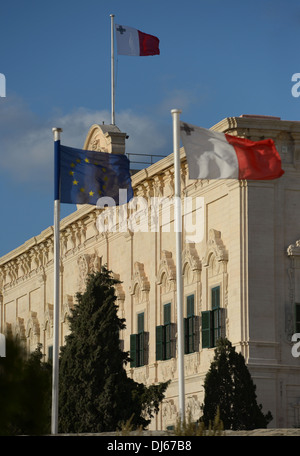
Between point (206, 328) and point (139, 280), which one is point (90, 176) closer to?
point (206, 328)

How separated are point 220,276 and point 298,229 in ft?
9.69

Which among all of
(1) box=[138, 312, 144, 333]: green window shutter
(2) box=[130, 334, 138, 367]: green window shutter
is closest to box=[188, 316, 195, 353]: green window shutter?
(1) box=[138, 312, 144, 333]: green window shutter

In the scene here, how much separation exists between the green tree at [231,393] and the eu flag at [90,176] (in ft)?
25.0

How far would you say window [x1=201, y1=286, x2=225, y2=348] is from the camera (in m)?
41.9

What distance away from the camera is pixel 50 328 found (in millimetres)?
59188

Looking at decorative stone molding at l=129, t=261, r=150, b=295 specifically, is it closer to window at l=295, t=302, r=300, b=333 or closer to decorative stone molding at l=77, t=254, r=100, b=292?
decorative stone molding at l=77, t=254, r=100, b=292

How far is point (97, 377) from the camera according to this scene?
38062mm

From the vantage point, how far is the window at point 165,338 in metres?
45.7

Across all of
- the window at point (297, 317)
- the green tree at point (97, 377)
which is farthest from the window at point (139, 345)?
the window at point (297, 317)

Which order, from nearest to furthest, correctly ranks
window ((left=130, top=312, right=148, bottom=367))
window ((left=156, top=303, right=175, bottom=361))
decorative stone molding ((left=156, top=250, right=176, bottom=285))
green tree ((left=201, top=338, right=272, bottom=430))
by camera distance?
green tree ((left=201, top=338, right=272, bottom=430)) → window ((left=156, top=303, right=175, bottom=361)) → decorative stone molding ((left=156, top=250, right=176, bottom=285)) → window ((left=130, top=312, right=148, bottom=367))

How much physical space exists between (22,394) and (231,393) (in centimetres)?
835

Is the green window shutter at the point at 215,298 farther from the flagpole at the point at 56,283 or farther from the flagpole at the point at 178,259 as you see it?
the flagpole at the point at 178,259

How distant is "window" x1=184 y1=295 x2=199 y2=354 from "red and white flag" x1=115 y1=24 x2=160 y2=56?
1149 centimetres

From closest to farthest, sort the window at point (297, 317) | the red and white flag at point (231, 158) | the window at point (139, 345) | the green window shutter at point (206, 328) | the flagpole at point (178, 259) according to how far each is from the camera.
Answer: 1. the flagpole at point (178, 259)
2. the red and white flag at point (231, 158)
3. the window at point (297, 317)
4. the green window shutter at point (206, 328)
5. the window at point (139, 345)
